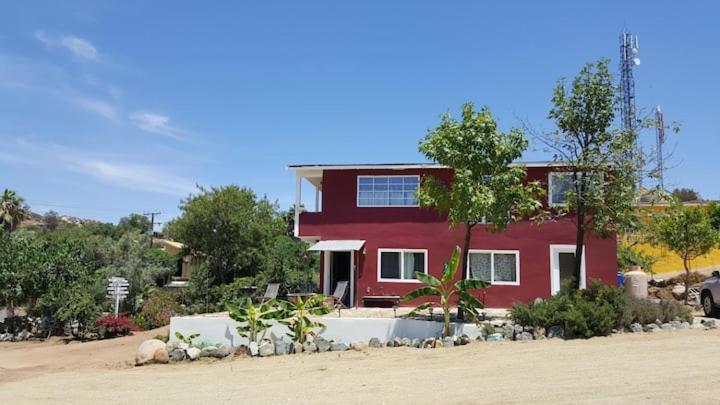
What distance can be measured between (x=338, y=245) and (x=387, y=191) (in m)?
2.82

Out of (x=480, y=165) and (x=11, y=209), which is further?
(x=11, y=209)

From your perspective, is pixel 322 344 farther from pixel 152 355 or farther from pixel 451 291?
pixel 152 355

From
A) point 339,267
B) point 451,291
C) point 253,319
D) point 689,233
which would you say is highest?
point 689,233

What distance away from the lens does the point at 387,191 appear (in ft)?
69.8

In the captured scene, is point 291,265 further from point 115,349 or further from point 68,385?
point 68,385

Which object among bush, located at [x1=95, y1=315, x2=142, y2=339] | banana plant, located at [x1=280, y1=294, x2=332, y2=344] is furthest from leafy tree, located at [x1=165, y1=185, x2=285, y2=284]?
banana plant, located at [x1=280, y1=294, x2=332, y2=344]

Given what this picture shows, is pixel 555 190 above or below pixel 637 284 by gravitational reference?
above

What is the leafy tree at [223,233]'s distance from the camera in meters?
25.8

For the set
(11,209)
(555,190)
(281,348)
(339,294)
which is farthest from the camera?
(11,209)

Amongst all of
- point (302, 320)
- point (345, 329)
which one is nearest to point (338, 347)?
point (345, 329)

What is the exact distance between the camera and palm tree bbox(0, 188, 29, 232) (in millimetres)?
40062

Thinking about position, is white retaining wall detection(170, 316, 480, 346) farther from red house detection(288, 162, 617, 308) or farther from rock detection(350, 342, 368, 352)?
red house detection(288, 162, 617, 308)

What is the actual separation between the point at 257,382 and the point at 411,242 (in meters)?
10.6

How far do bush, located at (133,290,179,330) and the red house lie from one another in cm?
677
